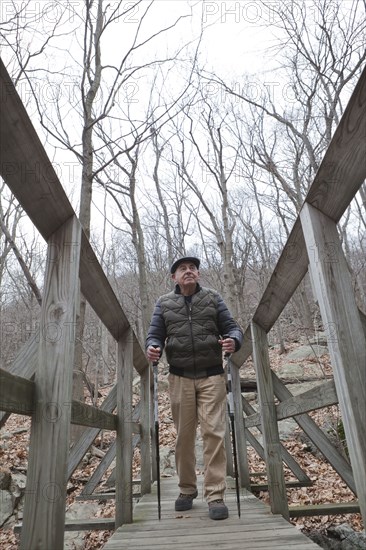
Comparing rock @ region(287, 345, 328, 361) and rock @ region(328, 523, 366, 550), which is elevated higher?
rock @ region(287, 345, 328, 361)

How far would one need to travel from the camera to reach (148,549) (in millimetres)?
2186

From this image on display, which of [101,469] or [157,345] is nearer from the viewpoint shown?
[157,345]

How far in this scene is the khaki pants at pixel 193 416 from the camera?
10.3ft

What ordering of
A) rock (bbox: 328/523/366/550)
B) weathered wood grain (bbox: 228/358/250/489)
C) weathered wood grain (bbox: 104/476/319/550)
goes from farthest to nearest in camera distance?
weathered wood grain (bbox: 228/358/250/489), rock (bbox: 328/523/366/550), weathered wood grain (bbox: 104/476/319/550)

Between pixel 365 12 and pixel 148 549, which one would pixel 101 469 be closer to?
pixel 148 549

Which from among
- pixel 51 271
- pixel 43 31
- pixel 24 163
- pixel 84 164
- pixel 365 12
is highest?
pixel 365 12

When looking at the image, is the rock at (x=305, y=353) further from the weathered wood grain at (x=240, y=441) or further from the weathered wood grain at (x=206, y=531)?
the weathered wood grain at (x=206, y=531)

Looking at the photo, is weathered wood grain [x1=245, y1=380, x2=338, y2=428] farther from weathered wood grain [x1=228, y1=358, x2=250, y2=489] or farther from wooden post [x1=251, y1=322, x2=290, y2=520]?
weathered wood grain [x1=228, y1=358, x2=250, y2=489]

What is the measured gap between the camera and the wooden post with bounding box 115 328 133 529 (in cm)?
278

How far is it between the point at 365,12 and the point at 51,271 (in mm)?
11126

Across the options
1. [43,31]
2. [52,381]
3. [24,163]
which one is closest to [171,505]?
[52,381]

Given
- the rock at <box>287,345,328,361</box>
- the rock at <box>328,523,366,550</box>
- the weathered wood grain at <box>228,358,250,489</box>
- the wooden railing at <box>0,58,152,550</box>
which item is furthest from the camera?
the rock at <box>287,345,328,361</box>

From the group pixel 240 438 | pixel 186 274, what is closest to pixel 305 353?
pixel 240 438

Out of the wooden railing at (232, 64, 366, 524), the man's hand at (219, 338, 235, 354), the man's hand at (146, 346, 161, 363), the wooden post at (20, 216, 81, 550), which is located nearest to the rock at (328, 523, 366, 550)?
the wooden railing at (232, 64, 366, 524)
